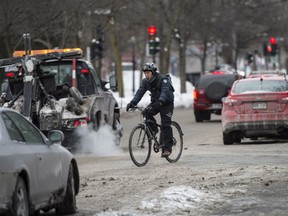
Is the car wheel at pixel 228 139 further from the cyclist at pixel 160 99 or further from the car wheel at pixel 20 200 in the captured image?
the car wheel at pixel 20 200

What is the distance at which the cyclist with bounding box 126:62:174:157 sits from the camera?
17.5m

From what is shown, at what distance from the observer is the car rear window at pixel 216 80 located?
117 ft

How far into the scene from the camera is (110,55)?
10050 cm

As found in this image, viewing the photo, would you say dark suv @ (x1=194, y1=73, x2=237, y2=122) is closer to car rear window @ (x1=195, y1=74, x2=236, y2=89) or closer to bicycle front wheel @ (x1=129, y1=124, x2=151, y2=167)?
car rear window @ (x1=195, y1=74, x2=236, y2=89)

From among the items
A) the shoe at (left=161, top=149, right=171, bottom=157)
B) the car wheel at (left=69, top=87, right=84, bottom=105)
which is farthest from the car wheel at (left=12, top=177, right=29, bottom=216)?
the car wheel at (left=69, top=87, right=84, bottom=105)

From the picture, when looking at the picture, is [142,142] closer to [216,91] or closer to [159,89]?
[159,89]

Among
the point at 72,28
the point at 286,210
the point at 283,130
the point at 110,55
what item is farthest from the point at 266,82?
the point at 110,55

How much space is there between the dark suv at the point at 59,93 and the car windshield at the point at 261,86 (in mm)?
3046

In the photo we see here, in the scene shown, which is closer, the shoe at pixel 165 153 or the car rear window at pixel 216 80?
the shoe at pixel 165 153

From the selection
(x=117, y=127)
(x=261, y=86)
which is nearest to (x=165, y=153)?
(x=117, y=127)

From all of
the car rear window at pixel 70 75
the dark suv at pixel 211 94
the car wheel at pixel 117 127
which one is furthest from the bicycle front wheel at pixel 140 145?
the dark suv at pixel 211 94

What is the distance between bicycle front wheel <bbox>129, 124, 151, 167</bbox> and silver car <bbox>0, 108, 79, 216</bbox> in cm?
555

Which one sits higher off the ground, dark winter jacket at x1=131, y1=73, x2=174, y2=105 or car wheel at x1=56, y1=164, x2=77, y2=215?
dark winter jacket at x1=131, y1=73, x2=174, y2=105

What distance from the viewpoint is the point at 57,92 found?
2062 cm
